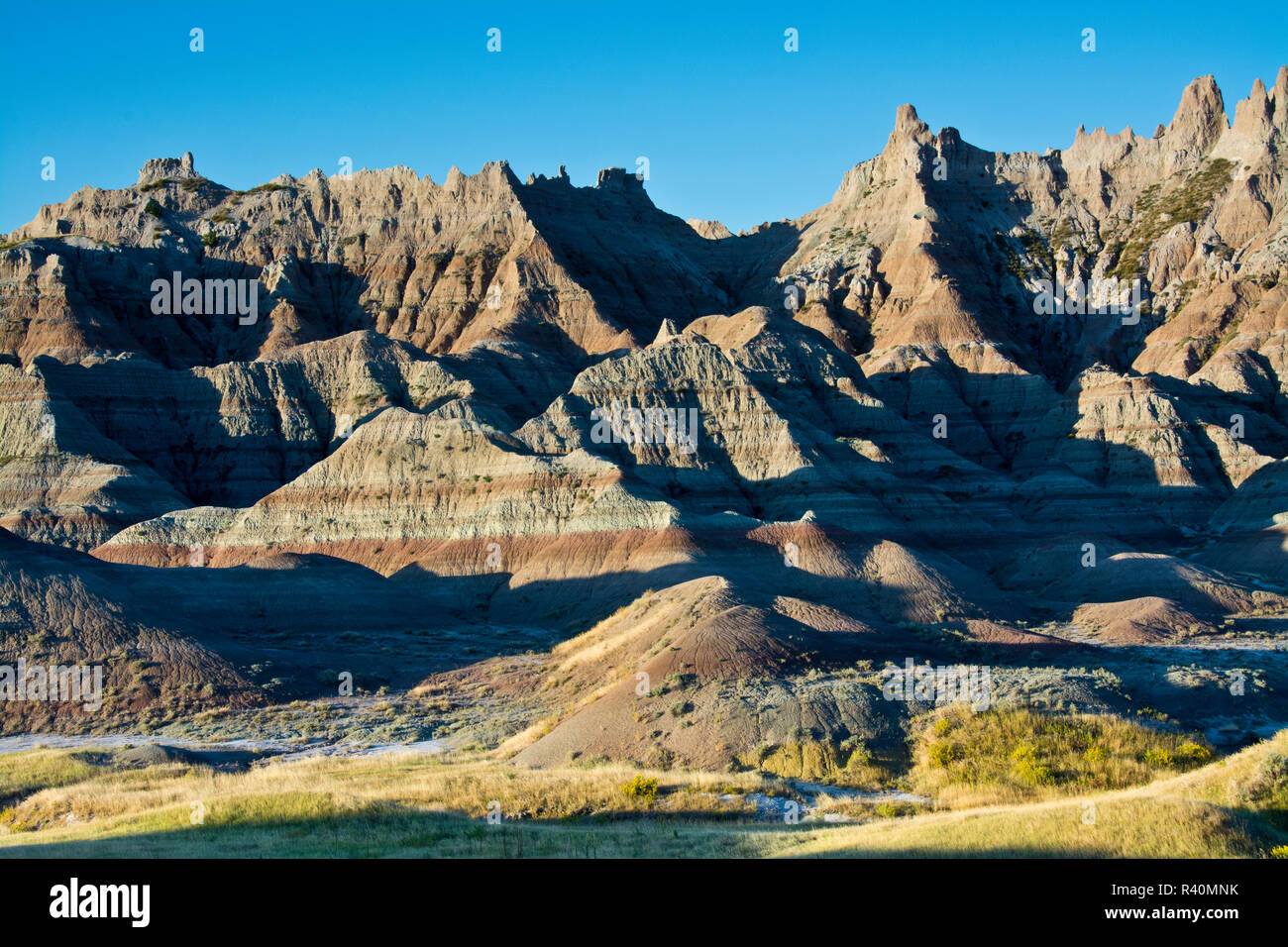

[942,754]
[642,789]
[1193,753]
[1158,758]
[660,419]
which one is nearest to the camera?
[642,789]

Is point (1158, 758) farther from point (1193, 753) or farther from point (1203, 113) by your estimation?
point (1203, 113)

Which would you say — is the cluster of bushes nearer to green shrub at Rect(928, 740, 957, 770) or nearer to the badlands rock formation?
green shrub at Rect(928, 740, 957, 770)

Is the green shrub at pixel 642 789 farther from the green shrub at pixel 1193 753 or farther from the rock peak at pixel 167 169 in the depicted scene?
the rock peak at pixel 167 169

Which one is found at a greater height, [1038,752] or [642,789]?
[642,789]

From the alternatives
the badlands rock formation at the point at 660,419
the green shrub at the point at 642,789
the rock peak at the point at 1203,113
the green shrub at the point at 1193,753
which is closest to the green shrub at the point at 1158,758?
the green shrub at the point at 1193,753

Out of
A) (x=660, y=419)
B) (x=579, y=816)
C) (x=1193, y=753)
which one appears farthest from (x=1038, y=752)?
(x=660, y=419)
